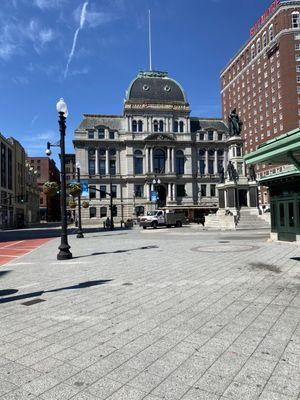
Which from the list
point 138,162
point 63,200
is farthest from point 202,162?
point 63,200

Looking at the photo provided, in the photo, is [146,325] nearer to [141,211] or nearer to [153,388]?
[153,388]

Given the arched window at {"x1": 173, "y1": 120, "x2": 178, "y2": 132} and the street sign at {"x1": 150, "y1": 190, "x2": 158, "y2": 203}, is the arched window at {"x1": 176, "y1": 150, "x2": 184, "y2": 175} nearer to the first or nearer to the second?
the arched window at {"x1": 173, "y1": 120, "x2": 178, "y2": 132}

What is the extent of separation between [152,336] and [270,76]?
307 ft

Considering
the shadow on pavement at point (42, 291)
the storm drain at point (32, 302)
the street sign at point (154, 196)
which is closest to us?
the storm drain at point (32, 302)

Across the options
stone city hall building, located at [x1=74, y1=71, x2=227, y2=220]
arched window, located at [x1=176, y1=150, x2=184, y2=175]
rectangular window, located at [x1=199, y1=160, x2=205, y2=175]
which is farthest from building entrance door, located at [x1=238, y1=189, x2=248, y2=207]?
rectangular window, located at [x1=199, y1=160, x2=205, y2=175]

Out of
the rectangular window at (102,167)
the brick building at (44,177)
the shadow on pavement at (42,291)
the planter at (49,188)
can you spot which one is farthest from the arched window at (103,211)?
the shadow on pavement at (42,291)

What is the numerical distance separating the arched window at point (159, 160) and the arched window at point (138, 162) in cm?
312

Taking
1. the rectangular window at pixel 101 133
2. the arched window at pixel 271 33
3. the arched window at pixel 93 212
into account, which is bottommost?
the arched window at pixel 93 212

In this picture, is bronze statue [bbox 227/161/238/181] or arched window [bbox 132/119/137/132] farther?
arched window [bbox 132/119/137/132]

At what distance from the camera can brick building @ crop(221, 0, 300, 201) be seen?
80.6m

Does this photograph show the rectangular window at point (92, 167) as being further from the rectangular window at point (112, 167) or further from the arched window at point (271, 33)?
the arched window at point (271, 33)

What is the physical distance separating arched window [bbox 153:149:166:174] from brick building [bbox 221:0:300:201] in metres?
26.2

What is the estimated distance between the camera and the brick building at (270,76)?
80625mm

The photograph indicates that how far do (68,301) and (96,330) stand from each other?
6.77 ft
